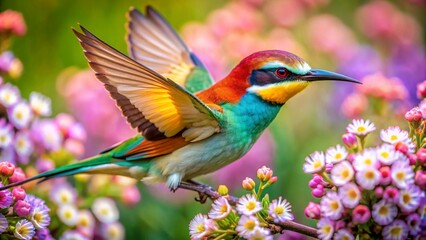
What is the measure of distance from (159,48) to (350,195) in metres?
1.57

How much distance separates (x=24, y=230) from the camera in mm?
1960

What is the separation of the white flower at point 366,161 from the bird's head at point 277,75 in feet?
2.07

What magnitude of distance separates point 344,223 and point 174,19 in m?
3.66

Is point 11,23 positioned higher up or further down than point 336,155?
higher up

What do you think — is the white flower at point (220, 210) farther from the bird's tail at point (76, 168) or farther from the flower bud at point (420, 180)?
the bird's tail at point (76, 168)

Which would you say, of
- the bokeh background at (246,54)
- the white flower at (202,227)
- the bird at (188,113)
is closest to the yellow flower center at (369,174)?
the white flower at (202,227)

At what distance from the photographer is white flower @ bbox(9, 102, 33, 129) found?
239 centimetres

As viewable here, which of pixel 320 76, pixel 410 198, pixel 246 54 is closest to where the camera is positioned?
pixel 410 198

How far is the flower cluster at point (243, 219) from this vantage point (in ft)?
5.88

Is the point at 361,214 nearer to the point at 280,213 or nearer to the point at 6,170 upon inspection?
the point at 280,213

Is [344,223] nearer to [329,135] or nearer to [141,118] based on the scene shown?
[141,118]

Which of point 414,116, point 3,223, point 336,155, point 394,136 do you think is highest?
point 414,116

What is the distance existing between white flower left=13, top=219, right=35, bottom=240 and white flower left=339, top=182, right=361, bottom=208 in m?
0.88

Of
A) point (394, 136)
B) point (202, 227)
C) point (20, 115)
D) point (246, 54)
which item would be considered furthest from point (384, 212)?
point (246, 54)
